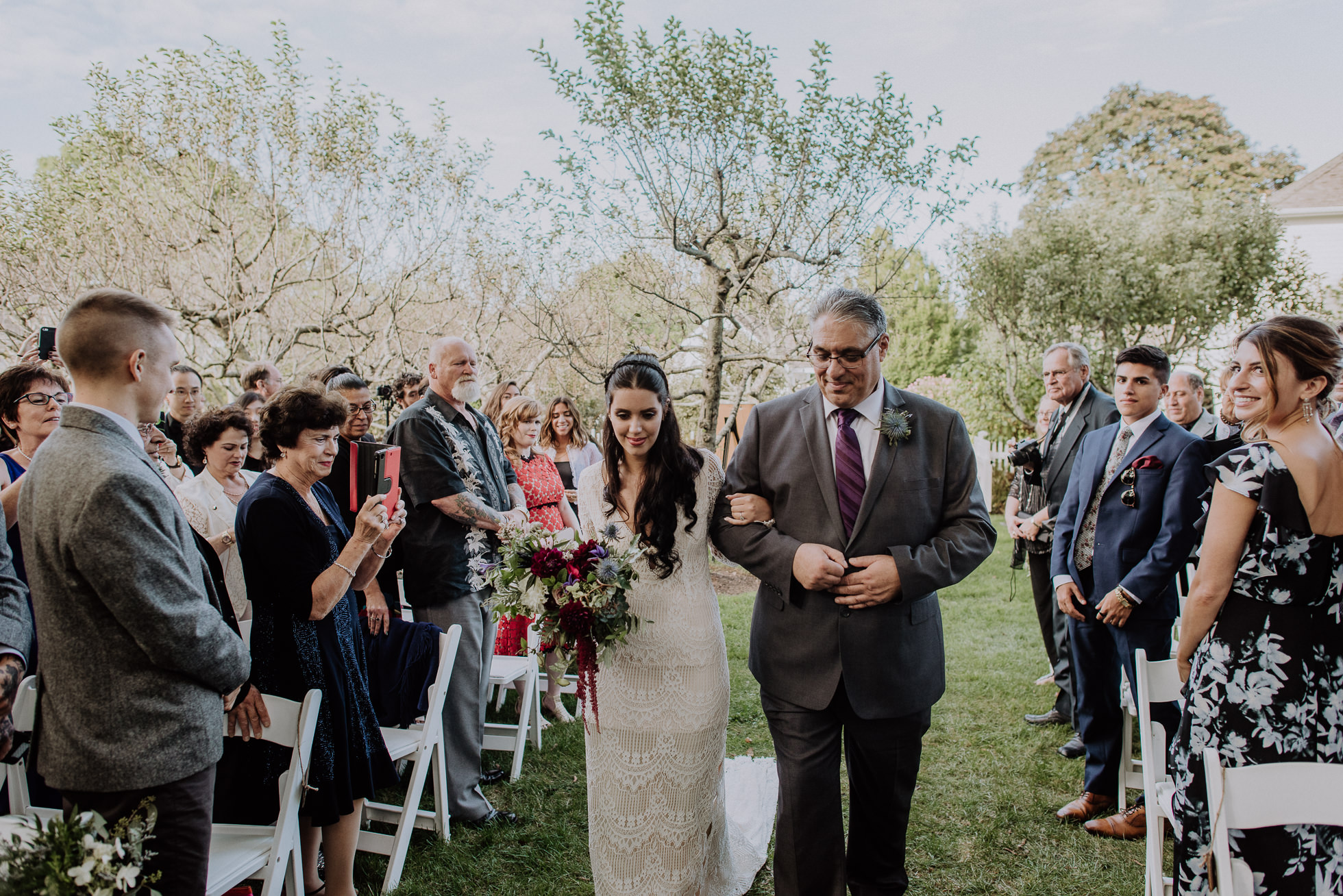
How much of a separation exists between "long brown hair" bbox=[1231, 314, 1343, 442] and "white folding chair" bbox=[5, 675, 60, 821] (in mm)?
4235

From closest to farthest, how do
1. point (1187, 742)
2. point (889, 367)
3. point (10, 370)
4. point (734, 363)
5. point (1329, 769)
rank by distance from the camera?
point (1329, 769), point (1187, 742), point (10, 370), point (734, 363), point (889, 367)

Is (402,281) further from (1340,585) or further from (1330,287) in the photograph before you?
(1330,287)

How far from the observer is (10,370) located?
11.7ft

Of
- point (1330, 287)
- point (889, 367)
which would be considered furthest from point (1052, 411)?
point (889, 367)

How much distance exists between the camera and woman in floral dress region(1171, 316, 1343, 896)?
241 centimetres

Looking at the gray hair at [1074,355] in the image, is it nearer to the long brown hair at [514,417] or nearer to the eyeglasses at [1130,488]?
the eyeglasses at [1130,488]

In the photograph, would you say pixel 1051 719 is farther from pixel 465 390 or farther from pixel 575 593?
pixel 465 390

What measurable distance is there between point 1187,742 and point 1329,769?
21.0 inches

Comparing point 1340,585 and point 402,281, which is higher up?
point 402,281

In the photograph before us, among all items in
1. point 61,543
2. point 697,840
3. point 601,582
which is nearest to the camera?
point 61,543

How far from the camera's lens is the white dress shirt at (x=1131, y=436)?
418 cm

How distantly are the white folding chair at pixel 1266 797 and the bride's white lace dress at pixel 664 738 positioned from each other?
65.2 inches

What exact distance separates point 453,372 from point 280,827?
8.44ft

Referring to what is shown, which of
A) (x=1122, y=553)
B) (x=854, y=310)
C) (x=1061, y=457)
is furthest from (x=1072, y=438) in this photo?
(x=854, y=310)
